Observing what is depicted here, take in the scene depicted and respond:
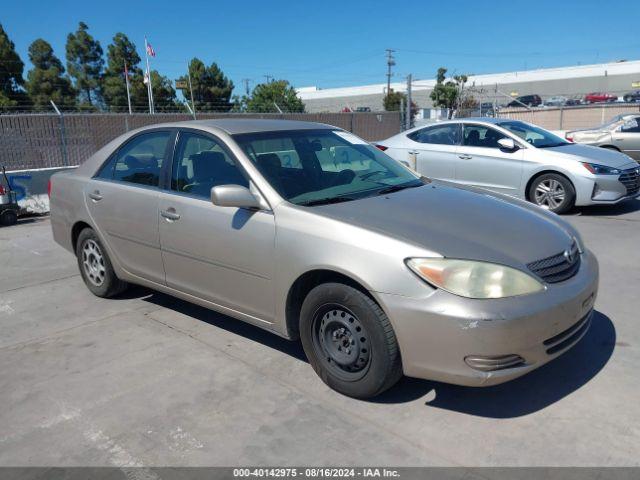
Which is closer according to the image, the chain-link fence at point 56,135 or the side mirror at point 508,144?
the side mirror at point 508,144

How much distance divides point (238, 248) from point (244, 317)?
19.5 inches

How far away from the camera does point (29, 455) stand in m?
2.88

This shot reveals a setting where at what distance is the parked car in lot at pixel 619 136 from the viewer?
13383mm

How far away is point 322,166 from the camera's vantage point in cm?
415

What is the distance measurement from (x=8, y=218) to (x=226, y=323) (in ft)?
21.8

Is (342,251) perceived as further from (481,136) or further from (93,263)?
(481,136)

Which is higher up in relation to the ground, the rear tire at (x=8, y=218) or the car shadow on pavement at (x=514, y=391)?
the rear tire at (x=8, y=218)

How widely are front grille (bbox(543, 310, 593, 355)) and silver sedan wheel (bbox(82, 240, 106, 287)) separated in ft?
12.6

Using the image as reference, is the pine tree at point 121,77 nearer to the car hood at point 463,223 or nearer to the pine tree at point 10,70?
the pine tree at point 10,70

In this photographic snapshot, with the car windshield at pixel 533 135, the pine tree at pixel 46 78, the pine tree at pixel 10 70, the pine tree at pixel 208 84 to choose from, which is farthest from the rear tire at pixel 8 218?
the pine tree at pixel 208 84

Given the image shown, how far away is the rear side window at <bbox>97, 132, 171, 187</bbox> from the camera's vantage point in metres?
4.43

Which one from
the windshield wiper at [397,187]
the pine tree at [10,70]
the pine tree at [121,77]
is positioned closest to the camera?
the windshield wiper at [397,187]

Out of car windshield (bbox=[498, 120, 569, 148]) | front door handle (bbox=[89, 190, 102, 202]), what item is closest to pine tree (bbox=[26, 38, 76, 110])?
car windshield (bbox=[498, 120, 569, 148])

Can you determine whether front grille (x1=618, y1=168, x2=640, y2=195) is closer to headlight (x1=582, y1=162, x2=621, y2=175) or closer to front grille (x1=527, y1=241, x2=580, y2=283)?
headlight (x1=582, y1=162, x2=621, y2=175)
